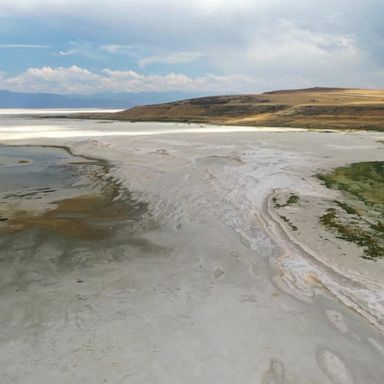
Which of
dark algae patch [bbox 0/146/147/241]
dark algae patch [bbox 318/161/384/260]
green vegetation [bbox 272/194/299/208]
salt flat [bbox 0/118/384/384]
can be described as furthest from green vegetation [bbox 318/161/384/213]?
dark algae patch [bbox 0/146/147/241]

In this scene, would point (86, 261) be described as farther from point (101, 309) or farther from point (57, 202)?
point (57, 202)

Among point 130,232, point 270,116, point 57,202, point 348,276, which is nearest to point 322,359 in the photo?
point 348,276

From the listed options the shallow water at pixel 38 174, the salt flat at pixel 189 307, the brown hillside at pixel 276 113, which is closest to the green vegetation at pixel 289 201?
the salt flat at pixel 189 307

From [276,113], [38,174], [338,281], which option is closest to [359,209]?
[338,281]

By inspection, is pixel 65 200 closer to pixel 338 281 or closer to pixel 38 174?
pixel 38 174

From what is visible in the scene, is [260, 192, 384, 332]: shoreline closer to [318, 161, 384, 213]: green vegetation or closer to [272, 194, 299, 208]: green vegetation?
[272, 194, 299, 208]: green vegetation

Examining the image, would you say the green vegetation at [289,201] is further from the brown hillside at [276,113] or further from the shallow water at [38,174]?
the brown hillside at [276,113]
